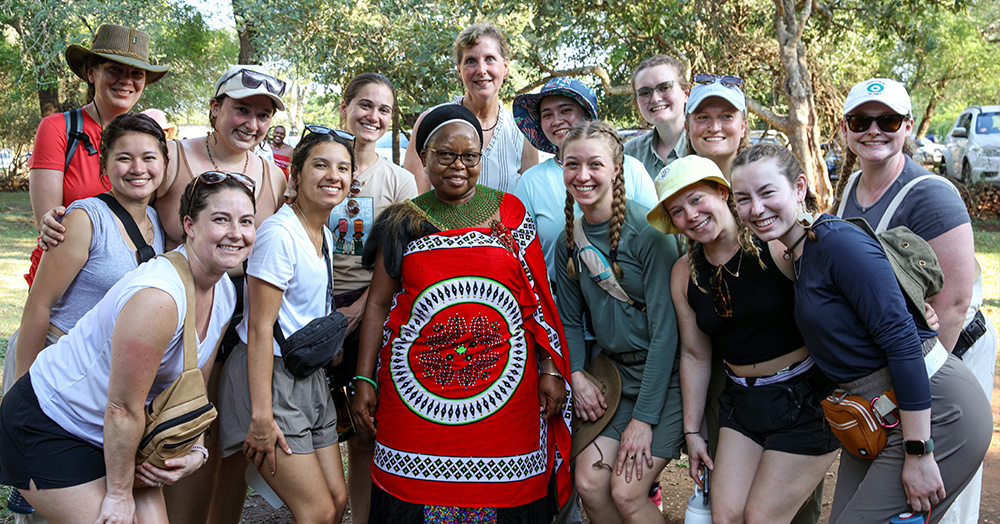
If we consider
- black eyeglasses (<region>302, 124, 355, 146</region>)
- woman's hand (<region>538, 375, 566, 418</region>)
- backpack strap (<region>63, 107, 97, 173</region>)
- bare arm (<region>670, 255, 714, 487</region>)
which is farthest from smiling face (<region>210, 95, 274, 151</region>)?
bare arm (<region>670, 255, 714, 487</region>)

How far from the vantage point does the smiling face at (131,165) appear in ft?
10.4

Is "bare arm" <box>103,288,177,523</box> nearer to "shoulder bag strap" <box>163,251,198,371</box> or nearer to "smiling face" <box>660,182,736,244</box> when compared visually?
"shoulder bag strap" <box>163,251,198,371</box>

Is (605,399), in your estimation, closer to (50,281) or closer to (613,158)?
(613,158)

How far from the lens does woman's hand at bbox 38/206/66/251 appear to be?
121 inches

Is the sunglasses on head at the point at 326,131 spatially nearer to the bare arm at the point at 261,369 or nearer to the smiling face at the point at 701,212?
the bare arm at the point at 261,369

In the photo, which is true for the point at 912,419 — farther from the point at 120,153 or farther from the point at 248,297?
the point at 120,153

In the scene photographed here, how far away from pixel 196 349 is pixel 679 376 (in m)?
2.05

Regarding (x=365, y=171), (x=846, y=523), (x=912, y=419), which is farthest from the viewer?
(x=365, y=171)

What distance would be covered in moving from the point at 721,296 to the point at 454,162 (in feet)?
4.22

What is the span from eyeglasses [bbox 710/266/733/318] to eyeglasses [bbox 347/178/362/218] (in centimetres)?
179

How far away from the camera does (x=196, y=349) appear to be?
2.77m

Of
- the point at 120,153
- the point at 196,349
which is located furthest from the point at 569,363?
the point at 120,153

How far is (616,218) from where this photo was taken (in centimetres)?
336

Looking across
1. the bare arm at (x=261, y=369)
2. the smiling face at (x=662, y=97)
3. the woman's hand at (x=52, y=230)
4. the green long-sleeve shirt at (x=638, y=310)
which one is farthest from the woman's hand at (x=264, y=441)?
the smiling face at (x=662, y=97)
